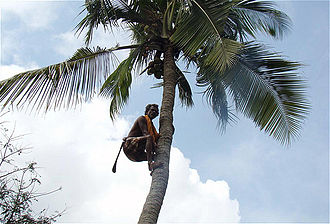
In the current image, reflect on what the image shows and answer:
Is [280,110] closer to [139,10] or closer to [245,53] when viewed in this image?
[245,53]

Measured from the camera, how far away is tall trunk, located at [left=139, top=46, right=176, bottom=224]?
16.1ft

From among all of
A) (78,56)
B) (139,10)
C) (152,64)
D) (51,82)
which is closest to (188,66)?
(152,64)

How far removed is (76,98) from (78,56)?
3.06ft

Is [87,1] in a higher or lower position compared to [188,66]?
higher

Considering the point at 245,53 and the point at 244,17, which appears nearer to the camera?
the point at 245,53

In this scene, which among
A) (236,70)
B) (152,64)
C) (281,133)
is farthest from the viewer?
(152,64)

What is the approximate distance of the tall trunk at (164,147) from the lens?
4.91 meters

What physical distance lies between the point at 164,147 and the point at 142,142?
330 millimetres

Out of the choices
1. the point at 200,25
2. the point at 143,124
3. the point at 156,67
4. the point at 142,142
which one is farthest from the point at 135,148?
the point at 200,25

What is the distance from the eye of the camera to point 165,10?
288 inches

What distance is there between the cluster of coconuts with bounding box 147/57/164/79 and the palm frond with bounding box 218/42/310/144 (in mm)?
1098

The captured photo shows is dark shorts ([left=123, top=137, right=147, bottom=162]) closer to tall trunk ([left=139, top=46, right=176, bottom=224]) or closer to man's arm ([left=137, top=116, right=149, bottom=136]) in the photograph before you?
man's arm ([left=137, top=116, right=149, bottom=136])

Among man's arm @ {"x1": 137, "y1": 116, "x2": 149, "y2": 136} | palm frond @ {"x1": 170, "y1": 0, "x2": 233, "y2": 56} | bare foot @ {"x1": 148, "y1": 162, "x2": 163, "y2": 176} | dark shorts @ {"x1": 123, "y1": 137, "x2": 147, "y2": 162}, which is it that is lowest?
bare foot @ {"x1": 148, "y1": 162, "x2": 163, "y2": 176}

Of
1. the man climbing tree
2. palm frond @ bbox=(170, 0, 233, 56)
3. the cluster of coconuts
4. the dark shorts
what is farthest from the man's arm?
the cluster of coconuts
